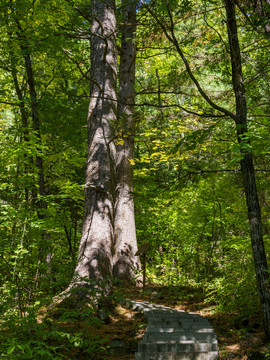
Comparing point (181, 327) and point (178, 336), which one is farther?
point (181, 327)

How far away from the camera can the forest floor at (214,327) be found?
147 inches

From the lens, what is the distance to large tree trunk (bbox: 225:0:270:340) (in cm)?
385

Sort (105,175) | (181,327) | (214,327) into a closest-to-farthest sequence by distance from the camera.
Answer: (181,327), (214,327), (105,175)

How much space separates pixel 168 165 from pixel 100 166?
293 centimetres

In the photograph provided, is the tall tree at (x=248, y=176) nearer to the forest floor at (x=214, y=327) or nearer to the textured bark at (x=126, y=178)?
the forest floor at (x=214, y=327)

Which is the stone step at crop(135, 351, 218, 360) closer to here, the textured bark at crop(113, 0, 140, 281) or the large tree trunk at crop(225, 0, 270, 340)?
the large tree trunk at crop(225, 0, 270, 340)

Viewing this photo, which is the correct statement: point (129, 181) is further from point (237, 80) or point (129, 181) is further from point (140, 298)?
point (237, 80)

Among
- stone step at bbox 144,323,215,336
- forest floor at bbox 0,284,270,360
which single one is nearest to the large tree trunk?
forest floor at bbox 0,284,270,360

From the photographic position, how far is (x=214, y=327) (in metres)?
4.54

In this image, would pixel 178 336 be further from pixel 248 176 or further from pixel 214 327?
pixel 248 176

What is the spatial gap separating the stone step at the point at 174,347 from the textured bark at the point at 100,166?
1586 millimetres

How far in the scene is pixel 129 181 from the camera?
25.5 ft

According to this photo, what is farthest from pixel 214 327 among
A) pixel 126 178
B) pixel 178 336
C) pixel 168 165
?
pixel 168 165

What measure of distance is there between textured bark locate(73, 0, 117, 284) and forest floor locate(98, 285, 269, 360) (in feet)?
2.55
